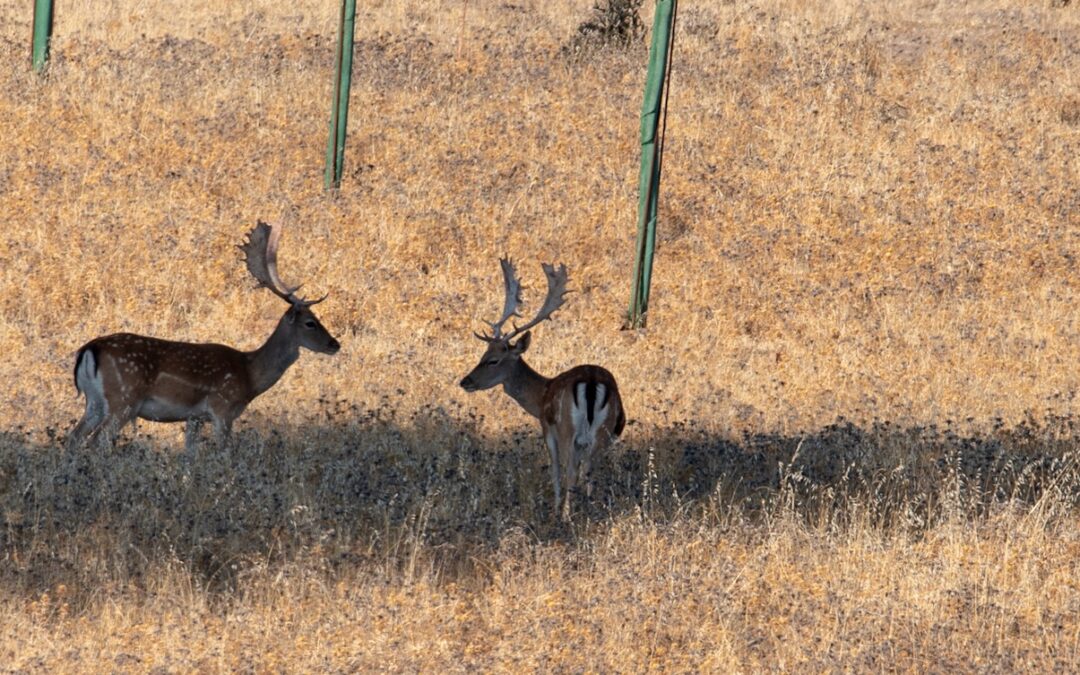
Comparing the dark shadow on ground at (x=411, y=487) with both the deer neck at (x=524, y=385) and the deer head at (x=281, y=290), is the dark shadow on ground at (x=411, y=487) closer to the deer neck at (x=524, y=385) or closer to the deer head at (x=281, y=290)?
the deer neck at (x=524, y=385)

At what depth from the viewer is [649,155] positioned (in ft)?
45.6

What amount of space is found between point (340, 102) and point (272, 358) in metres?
6.46

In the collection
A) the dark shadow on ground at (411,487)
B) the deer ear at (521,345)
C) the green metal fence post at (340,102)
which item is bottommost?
the dark shadow on ground at (411,487)

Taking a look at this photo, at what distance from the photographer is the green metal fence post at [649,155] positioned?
13.8 meters

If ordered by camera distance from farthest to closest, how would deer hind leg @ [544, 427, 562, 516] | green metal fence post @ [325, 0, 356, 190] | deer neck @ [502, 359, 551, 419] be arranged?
green metal fence post @ [325, 0, 356, 190] → deer neck @ [502, 359, 551, 419] → deer hind leg @ [544, 427, 562, 516]

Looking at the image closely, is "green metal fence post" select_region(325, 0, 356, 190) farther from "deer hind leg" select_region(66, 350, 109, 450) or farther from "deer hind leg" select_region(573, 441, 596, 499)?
A: "deer hind leg" select_region(573, 441, 596, 499)

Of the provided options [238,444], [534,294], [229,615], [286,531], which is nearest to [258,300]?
[534,294]

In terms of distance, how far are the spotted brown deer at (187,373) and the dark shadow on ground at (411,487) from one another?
0.23 metres

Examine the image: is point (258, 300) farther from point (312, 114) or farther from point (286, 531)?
point (286, 531)

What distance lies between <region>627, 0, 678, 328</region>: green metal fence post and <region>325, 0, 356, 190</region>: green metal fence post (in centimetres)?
357

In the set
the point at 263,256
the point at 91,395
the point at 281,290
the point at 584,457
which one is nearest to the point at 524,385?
the point at 584,457

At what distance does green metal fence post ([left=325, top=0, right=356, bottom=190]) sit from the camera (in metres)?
16.1

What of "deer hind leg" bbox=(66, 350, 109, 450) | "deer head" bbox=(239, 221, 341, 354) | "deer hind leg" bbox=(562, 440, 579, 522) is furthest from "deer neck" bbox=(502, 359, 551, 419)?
"deer hind leg" bbox=(66, 350, 109, 450)

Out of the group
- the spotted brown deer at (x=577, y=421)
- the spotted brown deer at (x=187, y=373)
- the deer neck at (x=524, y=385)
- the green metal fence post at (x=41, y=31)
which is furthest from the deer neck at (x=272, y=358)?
the green metal fence post at (x=41, y=31)
